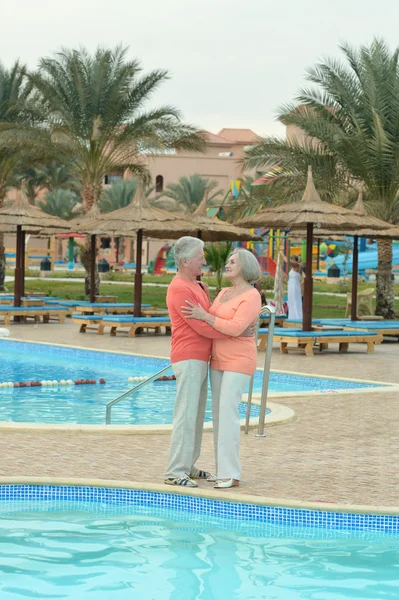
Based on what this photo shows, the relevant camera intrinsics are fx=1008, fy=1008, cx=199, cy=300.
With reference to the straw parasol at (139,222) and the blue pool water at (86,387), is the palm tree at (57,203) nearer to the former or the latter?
the straw parasol at (139,222)

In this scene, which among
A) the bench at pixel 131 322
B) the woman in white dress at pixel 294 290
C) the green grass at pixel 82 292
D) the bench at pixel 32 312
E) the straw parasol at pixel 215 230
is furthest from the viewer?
the green grass at pixel 82 292

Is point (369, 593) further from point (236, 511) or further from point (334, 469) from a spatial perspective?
point (334, 469)

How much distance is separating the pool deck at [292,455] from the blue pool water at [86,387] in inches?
49.1

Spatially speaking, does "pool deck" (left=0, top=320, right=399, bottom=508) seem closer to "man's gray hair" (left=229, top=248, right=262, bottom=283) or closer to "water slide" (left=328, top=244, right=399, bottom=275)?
"man's gray hair" (left=229, top=248, right=262, bottom=283)

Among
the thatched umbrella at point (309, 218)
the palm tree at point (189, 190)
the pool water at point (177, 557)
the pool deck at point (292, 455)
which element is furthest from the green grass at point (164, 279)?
the pool water at point (177, 557)

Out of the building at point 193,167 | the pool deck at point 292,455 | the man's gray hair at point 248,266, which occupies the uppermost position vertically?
the building at point 193,167

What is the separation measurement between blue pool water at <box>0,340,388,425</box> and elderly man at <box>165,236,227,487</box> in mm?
3701

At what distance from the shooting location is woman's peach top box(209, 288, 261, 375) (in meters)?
6.36

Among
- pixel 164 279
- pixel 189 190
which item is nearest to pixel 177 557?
pixel 164 279

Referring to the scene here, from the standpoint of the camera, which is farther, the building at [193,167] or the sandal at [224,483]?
the building at [193,167]

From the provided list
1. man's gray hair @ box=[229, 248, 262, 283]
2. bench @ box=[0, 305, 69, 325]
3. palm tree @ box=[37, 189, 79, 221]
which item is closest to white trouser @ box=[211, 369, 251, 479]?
man's gray hair @ box=[229, 248, 262, 283]

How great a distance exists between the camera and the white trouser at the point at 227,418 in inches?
252

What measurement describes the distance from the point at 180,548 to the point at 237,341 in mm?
1356

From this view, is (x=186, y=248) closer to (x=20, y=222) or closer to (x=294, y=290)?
(x=294, y=290)
